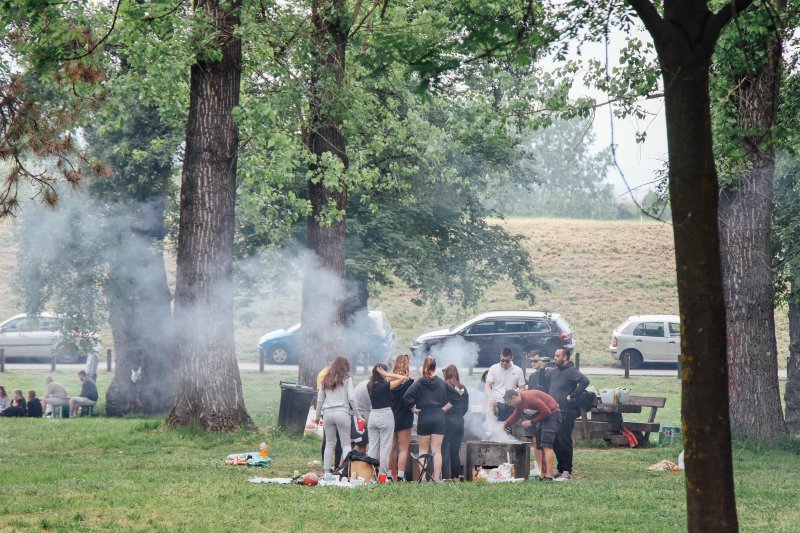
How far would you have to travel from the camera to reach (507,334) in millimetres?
31109

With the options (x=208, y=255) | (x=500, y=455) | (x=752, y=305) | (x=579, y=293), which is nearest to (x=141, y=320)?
(x=208, y=255)

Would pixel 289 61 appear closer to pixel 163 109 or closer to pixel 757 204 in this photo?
pixel 163 109

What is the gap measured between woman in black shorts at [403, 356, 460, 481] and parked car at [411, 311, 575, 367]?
58.2 ft

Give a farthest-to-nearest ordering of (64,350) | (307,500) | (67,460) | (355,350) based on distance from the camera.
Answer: (355,350)
(64,350)
(67,460)
(307,500)

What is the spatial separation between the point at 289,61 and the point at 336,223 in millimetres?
3000

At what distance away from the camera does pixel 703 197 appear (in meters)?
5.62

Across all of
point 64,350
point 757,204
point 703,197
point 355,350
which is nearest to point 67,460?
point 703,197

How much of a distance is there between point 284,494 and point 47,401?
13345mm

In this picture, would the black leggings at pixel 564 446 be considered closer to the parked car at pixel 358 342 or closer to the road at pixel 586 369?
the parked car at pixel 358 342

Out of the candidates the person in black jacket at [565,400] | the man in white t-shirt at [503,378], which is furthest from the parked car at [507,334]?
the person in black jacket at [565,400]

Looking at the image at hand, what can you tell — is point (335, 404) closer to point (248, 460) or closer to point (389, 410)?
point (389, 410)

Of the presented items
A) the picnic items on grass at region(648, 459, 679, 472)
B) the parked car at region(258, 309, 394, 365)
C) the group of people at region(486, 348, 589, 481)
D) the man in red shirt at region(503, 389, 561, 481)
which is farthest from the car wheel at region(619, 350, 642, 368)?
the man in red shirt at region(503, 389, 561, 481)

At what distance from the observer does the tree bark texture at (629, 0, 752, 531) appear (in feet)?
18.0

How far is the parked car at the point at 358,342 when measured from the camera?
88.3 feet
